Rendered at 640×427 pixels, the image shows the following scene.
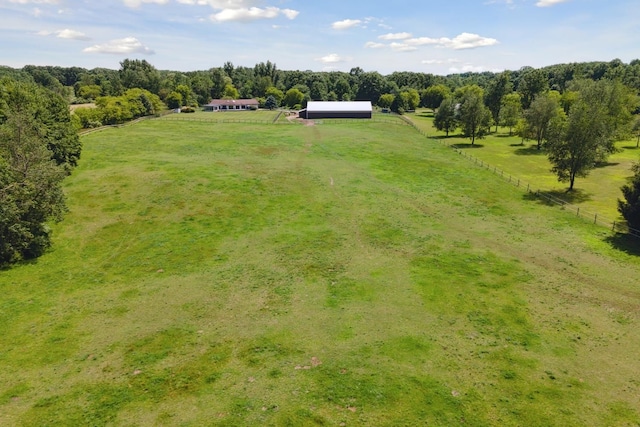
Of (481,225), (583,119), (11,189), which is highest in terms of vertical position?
(583,119)

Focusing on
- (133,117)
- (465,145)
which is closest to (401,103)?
(465,145)

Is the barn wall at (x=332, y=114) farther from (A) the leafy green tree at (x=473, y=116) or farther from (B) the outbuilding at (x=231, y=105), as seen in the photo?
(A) the leafy green tree at (x=473, y=116)

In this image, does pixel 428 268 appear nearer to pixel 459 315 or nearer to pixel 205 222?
pixel 459 315

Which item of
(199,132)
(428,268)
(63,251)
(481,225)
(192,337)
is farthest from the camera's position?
(199,132)

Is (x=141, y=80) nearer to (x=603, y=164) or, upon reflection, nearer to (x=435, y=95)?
(x=435, y=95)

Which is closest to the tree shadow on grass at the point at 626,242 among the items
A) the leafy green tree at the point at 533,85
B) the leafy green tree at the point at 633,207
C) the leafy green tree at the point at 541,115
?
the leafy green tree at the point at 633,207

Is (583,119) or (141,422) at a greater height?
(583,119)

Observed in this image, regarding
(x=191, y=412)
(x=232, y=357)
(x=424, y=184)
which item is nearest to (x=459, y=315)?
(x=232, y=357)
